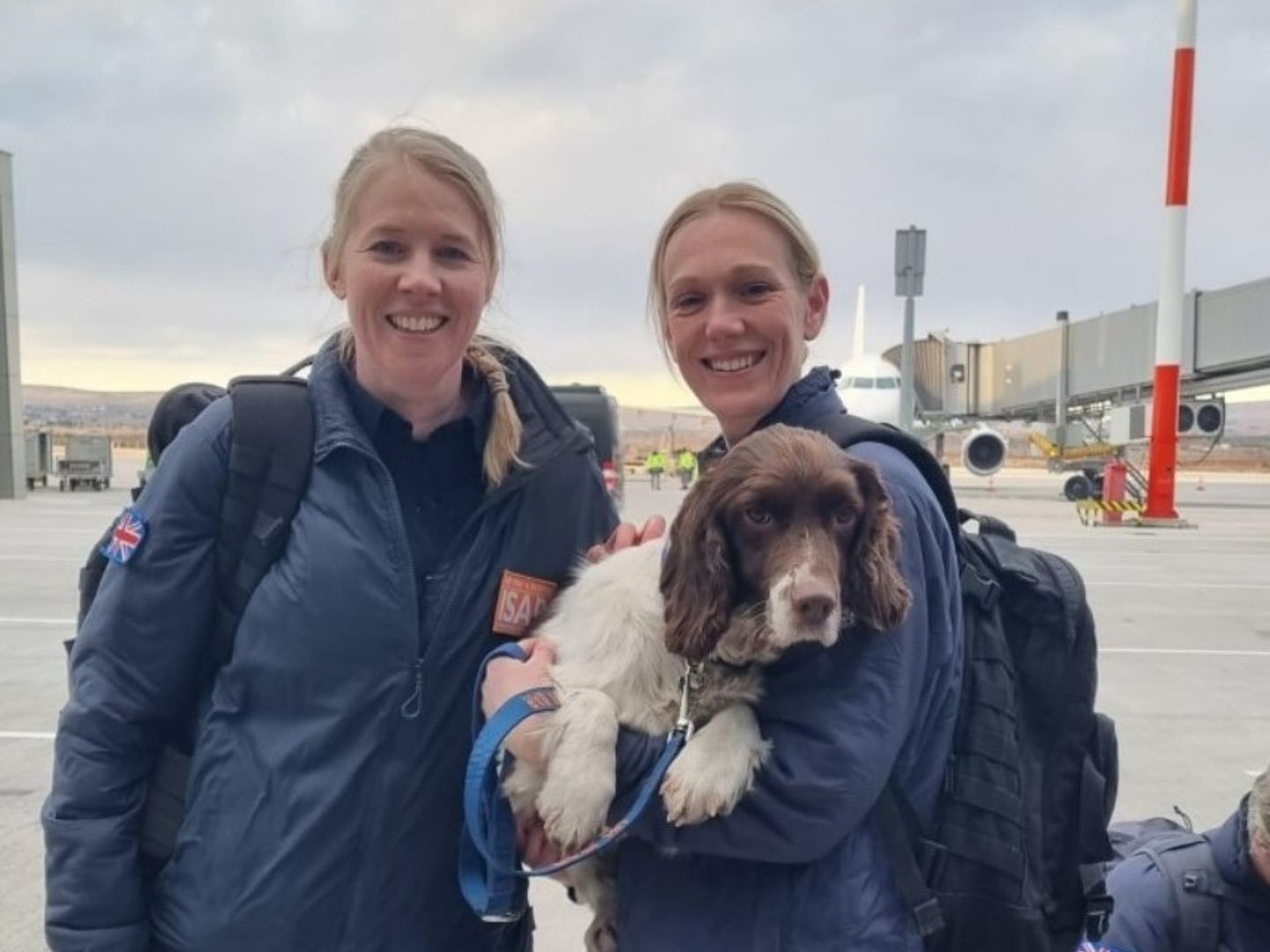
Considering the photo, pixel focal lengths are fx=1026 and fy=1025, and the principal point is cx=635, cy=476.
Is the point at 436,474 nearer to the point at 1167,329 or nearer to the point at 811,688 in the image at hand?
the point at 811,688

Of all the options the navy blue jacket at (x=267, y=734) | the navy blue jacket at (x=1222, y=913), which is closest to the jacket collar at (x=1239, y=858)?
the navy blue jacket at (x=1222, y=913)

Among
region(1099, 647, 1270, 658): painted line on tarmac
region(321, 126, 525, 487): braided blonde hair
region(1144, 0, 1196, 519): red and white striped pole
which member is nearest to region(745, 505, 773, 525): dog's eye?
region(321, 126, 525, 487): braided blonde hair

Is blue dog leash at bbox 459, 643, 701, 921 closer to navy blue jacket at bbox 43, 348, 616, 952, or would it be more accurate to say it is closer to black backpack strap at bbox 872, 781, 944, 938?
navy blue jacket at bbox 43, 348, 616, 952

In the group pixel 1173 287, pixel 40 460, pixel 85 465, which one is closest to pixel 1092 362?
pixel 1173 287

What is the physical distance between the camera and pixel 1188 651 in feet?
29.5

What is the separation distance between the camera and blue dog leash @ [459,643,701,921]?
1.85m

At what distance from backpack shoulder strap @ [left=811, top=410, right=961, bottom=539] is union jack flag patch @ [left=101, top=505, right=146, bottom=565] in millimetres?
1368

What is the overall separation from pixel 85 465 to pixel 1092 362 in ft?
107

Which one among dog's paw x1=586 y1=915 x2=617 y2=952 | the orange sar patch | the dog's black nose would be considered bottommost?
dog's paw x1=586 y1=915 x2=617 y2=952

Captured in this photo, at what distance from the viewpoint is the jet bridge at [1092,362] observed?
27.8m

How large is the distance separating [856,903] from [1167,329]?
76.9ft

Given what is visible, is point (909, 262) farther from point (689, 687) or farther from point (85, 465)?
point (85, 465)

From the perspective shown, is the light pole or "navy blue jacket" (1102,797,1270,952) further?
the light pole

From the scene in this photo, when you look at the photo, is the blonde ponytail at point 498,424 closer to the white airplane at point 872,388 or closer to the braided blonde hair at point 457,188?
the braided blonde hair at point 457,188
